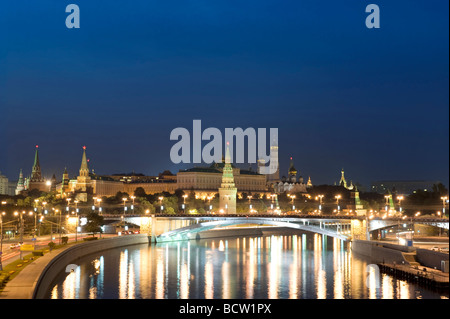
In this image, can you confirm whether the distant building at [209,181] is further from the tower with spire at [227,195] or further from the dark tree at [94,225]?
the dark tree at [94,225]

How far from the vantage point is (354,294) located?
42.8m

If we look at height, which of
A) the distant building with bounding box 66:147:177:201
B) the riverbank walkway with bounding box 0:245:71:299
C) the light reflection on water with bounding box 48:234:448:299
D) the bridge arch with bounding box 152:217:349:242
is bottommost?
the light reflection on water with bounding box 48:234:448:299

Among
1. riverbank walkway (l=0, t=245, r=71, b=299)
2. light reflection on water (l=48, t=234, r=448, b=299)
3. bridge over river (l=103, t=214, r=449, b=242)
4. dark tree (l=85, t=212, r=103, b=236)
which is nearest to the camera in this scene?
riverbank walkway (l=0, t=245, r=71, b=299)

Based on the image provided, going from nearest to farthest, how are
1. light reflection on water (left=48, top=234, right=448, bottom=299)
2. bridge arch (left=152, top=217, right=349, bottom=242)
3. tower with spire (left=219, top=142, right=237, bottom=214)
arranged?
light reflection on water (left=48, top=234, right=448, bottom=299)
bridge arch (left=152, top=217, right=349, bottom=242)
tower with spire (left=219, top=142, right=237, bottom=214)

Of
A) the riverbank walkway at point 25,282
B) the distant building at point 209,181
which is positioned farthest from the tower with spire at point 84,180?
the riverbank walkway at point 25,282

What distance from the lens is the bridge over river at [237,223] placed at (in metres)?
72.1

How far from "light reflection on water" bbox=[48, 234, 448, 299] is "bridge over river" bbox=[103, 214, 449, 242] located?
2720mm

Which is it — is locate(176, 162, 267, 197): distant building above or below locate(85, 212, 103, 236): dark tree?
above

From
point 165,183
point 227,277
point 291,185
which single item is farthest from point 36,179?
point 227,277

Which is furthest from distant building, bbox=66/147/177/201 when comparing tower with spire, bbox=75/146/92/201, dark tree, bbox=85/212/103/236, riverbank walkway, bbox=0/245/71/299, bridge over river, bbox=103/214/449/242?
riverbank walkway, bbox=0/245/71/299

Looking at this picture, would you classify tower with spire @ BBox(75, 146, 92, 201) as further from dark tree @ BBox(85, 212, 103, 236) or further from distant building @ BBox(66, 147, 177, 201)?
dark tree @ BBox(85, 212, 103, 236)

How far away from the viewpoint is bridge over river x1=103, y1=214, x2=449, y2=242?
72.1 metres
